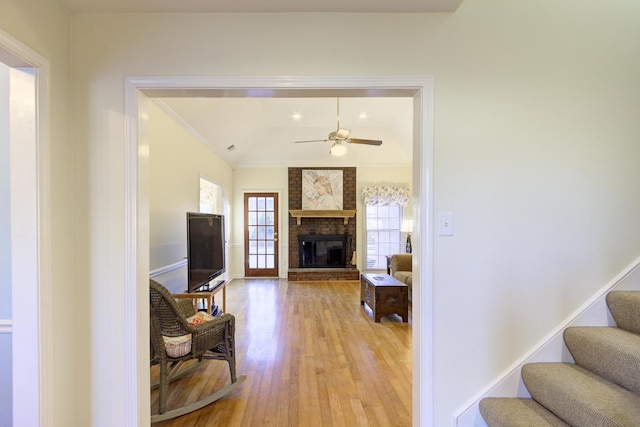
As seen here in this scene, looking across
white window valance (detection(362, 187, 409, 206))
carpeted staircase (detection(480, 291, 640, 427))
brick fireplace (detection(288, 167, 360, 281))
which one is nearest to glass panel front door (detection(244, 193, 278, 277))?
brick fireplace (detection(288, 167, 360, 281))

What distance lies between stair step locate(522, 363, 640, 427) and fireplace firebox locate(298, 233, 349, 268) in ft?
18.0

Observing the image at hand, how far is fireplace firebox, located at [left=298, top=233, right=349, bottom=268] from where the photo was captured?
7000mm

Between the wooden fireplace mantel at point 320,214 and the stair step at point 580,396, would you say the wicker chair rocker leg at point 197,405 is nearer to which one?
the stair step at point 580,396

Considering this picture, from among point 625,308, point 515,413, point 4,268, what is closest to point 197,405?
point 4,268

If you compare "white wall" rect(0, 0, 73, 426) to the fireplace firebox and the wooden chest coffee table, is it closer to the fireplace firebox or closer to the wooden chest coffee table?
the wooden chest coffee table

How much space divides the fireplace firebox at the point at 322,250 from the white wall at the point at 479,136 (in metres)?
5.46

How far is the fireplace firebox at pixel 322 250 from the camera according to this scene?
7.00 m

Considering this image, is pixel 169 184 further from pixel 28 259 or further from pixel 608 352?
pixel 608 352

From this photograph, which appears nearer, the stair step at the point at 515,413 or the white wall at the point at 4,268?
the stair step at the point at 515,413

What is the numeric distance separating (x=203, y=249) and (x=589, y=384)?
3275 millimetres

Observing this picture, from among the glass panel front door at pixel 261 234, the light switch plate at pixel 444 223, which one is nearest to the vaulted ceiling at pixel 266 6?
the light switch plate at pixel 444 223

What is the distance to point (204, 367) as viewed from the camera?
8.87 ft

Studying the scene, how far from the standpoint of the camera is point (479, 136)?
160 centimetres

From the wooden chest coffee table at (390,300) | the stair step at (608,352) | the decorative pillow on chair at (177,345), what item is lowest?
the wooden chest coffee table at (390,300)
